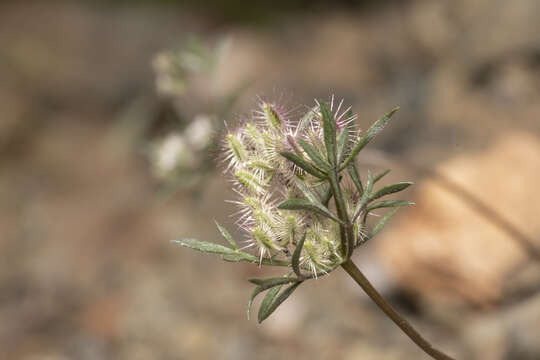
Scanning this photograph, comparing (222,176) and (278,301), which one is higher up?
(222,176)

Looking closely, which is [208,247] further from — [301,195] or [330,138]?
[330,138]

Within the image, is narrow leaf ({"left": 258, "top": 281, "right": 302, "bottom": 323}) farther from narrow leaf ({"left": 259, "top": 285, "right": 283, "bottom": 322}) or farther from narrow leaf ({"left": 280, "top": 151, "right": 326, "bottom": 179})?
narrow leaf ({"left": 280, "top": 151, "right": 326, "bottom": 179})

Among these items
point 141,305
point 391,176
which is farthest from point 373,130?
point 141,305

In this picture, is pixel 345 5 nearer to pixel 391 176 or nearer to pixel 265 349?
pixel 391 176

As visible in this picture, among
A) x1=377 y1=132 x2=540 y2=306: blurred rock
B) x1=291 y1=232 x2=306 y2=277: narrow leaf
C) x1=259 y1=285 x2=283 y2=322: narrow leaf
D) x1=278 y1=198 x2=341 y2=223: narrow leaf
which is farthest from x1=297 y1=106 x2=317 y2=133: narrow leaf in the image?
x1=377 y1=132 x2=540 y2=306: blurred rock

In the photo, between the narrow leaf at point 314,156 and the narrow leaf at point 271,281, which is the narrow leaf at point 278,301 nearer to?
the narrow leaf at point 271,281

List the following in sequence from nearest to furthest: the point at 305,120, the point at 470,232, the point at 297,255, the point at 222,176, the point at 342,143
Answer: the point at 297,255, the point at 342,143, the point at 305,120, the point at 222,176, the point at 470,232

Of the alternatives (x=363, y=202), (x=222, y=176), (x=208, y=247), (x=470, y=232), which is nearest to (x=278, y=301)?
(x=208, y=247)

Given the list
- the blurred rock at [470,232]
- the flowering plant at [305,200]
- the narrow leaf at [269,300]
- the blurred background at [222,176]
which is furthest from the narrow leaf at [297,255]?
the blurred rock at [470,232]
